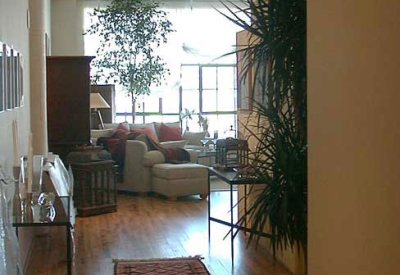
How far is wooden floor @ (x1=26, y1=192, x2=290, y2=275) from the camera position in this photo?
16.2 feet

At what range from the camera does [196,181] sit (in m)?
8.28

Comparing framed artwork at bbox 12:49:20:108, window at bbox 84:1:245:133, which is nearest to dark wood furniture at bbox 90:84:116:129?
window at bbox 84:1:245:133

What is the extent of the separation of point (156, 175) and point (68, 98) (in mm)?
1863

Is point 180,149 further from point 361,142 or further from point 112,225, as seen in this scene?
point 361,142

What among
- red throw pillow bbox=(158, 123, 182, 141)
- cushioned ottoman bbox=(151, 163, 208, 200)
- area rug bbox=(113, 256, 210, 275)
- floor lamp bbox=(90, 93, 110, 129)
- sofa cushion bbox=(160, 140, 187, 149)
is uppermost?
floor lamp bbox=(90, 93, 110, 129)

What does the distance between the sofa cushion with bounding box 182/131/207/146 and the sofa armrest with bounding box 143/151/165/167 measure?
2.12m

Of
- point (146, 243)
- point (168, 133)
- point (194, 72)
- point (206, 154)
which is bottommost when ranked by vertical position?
point (146, 243)

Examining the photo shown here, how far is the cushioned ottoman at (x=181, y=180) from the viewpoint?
8188mm

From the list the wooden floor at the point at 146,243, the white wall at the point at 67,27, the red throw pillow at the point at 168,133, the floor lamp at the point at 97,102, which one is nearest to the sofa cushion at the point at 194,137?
the red throw pillow at the point at 168,133

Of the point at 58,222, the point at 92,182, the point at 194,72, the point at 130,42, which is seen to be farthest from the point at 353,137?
the point at 194,72

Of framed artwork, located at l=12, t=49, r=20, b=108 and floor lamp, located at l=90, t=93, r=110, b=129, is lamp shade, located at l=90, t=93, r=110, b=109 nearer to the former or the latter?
floor lamp, located at l=90, t=93, r=110, b=129

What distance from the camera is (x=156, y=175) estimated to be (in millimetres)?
8469

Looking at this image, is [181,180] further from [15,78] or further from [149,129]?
[15,78]

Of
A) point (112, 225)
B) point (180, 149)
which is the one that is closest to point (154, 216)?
point (112, 225)
